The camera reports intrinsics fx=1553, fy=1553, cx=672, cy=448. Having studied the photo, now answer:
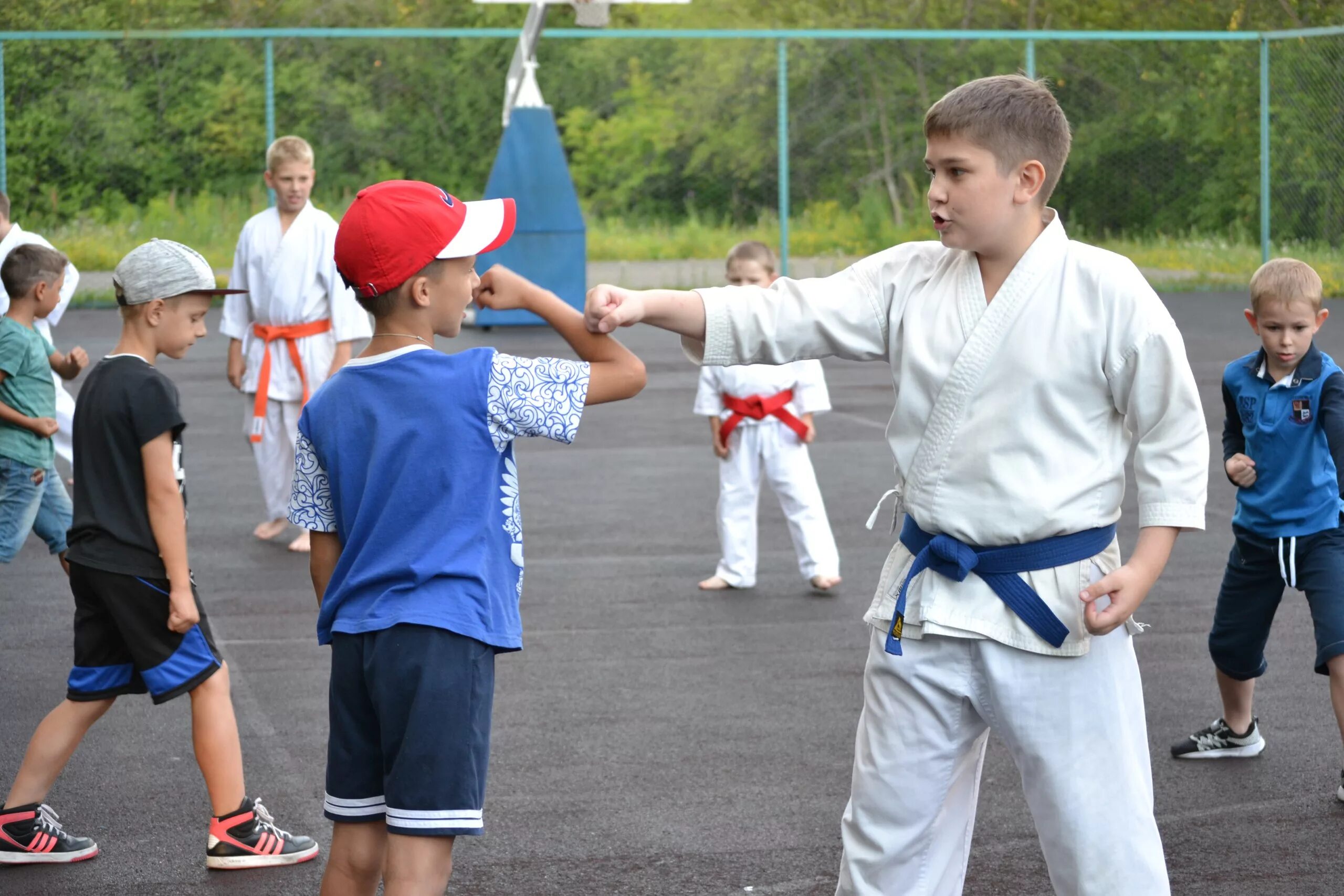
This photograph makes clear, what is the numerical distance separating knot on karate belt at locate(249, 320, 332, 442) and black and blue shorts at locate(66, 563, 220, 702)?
417 cm

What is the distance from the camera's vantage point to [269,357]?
27.0 ft

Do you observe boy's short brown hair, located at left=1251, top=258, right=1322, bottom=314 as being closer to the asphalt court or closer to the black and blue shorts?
the asphalt court

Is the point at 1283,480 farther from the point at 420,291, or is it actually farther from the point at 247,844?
the point at 247,844

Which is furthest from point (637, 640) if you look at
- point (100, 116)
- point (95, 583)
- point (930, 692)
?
point (100, 116)

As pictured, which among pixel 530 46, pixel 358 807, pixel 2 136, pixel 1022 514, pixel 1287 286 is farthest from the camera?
pixel 530 46

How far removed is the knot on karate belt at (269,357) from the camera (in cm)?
819

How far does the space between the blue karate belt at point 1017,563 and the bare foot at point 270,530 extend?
19.6ft

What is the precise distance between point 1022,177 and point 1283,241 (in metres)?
20.6

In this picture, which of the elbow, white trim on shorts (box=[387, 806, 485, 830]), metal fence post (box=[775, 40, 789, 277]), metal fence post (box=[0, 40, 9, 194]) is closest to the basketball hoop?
metal fence post (box=[775, 40, 789, 277])

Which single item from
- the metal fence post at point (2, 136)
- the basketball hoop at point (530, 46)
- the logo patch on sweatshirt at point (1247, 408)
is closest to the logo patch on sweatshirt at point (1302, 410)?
the logo patch on sweatshirt at point (1247, 408)

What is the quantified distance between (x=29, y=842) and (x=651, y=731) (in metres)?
1.96

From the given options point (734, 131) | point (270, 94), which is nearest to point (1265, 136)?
point (734, 131)

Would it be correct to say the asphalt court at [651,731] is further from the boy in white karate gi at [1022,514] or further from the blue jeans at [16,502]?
the blue jeans at [16,502]

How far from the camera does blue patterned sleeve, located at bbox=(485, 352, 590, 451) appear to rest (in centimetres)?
288
